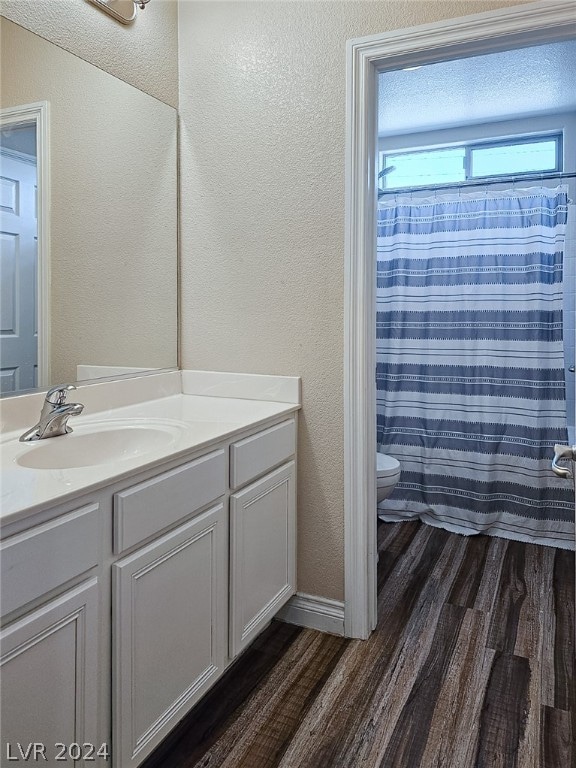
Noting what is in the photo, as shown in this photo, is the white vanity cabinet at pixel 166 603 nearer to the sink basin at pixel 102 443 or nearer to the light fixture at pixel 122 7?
the sink basin at pixel 102 443

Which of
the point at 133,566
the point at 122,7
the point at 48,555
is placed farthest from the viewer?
the point at 122,7

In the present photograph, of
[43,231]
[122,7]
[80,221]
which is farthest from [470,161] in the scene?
[43,231]

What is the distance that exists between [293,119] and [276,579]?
63.0 inches

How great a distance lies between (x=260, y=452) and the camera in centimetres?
175

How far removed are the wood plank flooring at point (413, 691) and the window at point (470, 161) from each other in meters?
2.31

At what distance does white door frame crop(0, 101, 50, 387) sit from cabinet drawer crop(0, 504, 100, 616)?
2.31 ft

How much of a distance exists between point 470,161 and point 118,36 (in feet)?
7.53

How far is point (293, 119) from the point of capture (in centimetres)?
196

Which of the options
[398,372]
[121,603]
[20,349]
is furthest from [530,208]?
[121,603]

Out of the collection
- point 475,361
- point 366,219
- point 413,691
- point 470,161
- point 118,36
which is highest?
point 470,161

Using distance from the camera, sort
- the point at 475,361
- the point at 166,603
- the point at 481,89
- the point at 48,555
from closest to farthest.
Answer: the point at 48,555 < the point at 166,603 < the point at 481,89 < the point at 475,361

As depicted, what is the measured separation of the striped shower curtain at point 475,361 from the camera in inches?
112

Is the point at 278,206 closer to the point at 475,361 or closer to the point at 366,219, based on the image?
the point at 366,219

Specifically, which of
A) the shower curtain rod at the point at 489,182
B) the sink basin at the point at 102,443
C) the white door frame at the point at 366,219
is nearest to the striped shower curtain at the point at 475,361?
the shower curtain rod at the point at 489,182
